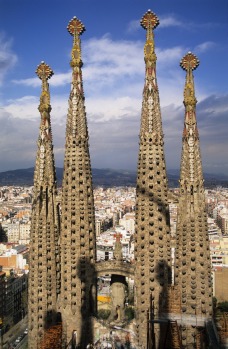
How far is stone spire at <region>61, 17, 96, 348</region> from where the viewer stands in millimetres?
17250

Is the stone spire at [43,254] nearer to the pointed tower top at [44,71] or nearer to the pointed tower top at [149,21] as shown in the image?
the pointed tower top at [44,71]

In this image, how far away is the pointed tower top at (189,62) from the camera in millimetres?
17125

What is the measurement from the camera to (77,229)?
17.4 meters

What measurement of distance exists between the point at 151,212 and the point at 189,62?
5.85 m

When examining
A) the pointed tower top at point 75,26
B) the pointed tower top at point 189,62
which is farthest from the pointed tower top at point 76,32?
the pointed tower top at point 189,62

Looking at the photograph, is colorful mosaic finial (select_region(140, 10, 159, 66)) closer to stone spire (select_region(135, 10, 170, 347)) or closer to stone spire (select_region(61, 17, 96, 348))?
stone spire (select_region(135, 10, 170, 347))

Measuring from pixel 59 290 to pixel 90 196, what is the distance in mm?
3947

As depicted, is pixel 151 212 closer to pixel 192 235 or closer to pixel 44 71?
pixel 192 235

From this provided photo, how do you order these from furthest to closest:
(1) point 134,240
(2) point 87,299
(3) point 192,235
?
1. (1) point 134,240
2. (2) point 87,299
3. (3) point 192,235

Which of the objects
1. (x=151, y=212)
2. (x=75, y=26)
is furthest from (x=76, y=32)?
(x=151, y=212)

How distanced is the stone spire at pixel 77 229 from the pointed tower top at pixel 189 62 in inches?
164

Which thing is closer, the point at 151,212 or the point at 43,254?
the point at 151,212

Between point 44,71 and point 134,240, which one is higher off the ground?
point 44,71

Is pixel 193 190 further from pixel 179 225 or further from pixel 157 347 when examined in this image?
pixel 157 347
